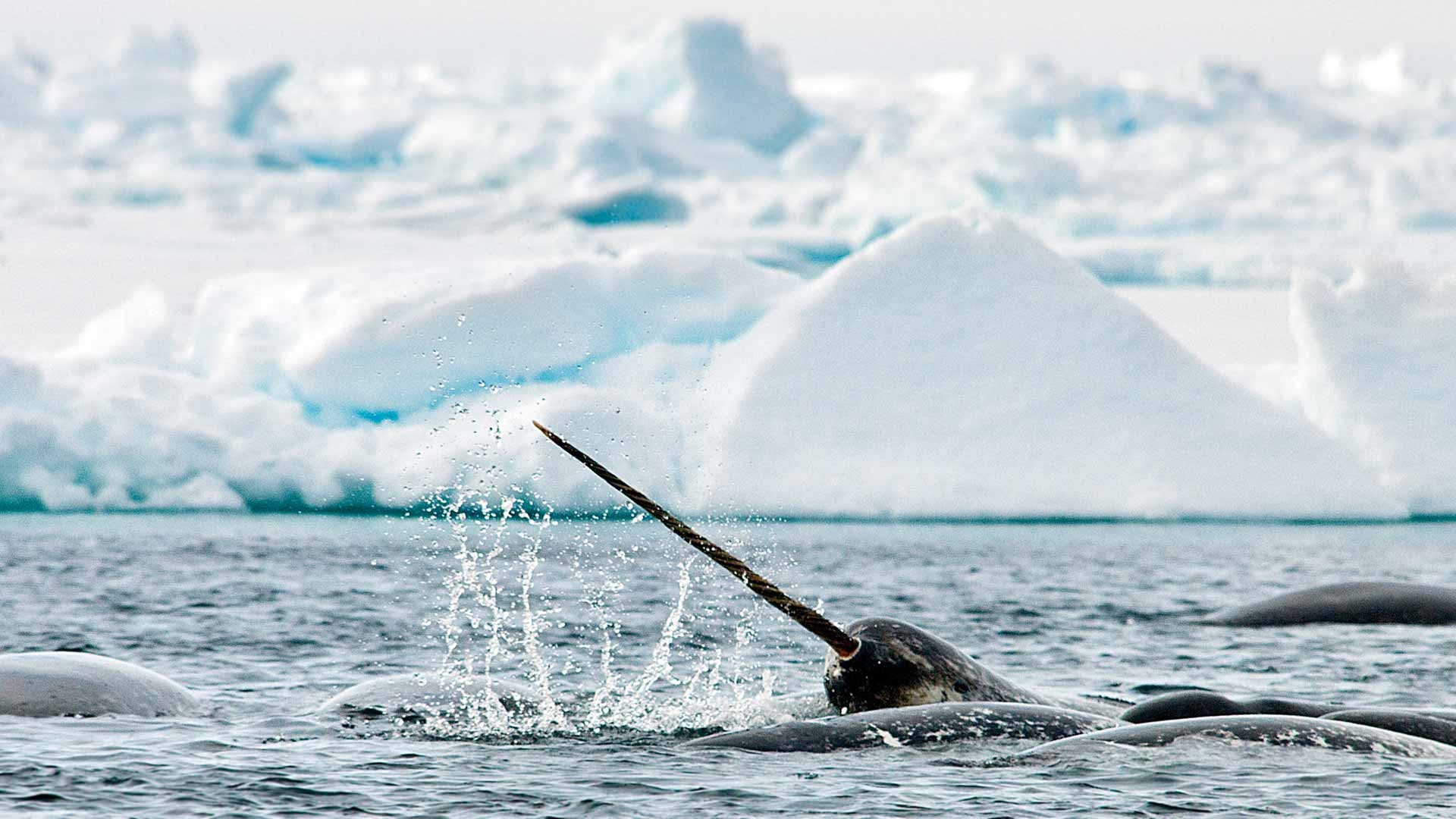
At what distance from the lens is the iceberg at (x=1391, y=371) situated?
2320 centimetres

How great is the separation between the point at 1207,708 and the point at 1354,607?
21.3ft

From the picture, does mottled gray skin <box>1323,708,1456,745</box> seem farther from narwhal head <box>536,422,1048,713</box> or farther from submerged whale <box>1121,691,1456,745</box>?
narwhal head <box>536,422,1048,713</box>

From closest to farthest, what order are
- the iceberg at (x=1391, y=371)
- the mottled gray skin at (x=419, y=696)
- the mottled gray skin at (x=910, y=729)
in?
the mottled gray skin at (x=910, y=729)
the mottled gray skin at (x=419, y=696)
the iceberg at (x=1391, y=371)

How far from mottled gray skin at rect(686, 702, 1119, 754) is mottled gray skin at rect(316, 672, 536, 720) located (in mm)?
1463

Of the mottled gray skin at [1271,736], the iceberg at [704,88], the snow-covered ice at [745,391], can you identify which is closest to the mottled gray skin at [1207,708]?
the mottled gray skin at [1271,736]

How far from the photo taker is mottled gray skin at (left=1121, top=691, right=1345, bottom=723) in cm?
916

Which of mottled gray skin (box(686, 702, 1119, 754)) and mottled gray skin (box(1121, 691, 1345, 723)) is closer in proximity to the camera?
mottled gray skin (box(686, 702, 1119, 754))

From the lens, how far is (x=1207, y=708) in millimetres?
9164

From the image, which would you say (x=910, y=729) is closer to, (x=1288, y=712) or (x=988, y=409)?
(x=1288, y=712)

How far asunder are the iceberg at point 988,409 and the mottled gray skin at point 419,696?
11069mm

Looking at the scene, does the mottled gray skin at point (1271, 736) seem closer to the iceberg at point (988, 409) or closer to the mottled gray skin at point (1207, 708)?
the mottled gray skin at point (1207, 708)

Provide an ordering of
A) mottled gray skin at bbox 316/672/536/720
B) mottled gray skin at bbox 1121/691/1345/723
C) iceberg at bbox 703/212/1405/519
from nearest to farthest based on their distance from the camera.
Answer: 1. mottled gray skin at bbox 1121/691/1345/723
2. mottled gray skin at bbox 316/672/536/720
3. iceberg at bbox 703/212/1405/519

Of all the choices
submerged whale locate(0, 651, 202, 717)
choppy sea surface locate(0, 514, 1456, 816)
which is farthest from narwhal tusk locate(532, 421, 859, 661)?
submerged whale locate(0, 651, 202, 717)

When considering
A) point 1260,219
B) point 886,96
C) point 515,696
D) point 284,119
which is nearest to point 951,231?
point 515,696
